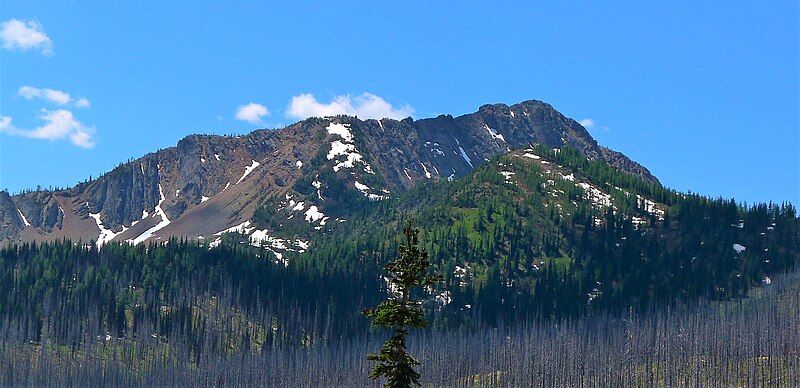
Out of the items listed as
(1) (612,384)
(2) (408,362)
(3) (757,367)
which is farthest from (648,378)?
(2) (408,362)

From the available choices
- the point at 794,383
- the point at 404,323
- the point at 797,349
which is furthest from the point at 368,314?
the point at 797,349

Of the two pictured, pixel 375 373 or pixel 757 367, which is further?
pixel 757 367

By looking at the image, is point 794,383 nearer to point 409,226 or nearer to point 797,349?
point 797,349

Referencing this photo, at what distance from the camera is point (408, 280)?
5106cm

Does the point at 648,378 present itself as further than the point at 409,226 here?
Yes

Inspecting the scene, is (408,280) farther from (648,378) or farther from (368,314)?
(648,378)

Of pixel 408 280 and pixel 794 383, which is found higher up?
pixel 408 280

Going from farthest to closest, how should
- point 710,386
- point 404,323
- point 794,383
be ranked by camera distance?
point 710,386 → point 794,383 → point 404,323

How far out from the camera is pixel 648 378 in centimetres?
19788

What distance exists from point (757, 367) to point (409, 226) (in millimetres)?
158362

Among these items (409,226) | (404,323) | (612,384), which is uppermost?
(409,226)

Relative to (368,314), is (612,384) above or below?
below

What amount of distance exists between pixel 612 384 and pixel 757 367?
28.5 m

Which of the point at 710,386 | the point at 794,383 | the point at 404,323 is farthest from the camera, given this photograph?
the point at 710,386
